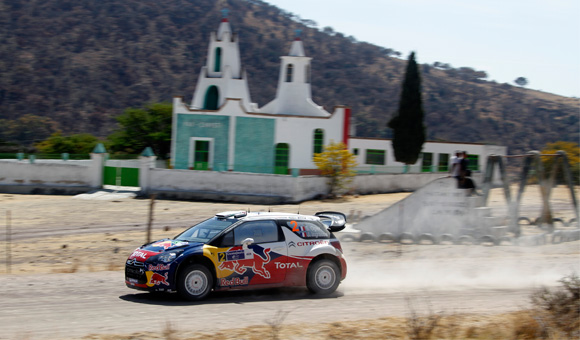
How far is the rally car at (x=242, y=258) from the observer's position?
11.5 metres

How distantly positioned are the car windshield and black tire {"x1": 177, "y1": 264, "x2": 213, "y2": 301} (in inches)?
25.0

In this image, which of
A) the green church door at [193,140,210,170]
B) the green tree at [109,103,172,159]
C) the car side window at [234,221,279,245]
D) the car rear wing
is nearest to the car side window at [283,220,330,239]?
the car side window at [234,221,279,245]

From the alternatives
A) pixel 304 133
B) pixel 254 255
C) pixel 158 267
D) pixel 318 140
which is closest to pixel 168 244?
pixel 158 267

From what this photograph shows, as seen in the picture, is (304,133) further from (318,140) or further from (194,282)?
(194,282)

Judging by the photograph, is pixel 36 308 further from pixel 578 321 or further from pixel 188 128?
pixel 188 128

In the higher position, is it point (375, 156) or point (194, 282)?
point (375, 156)

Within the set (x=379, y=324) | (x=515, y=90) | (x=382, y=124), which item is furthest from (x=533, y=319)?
(x=515, y=90)

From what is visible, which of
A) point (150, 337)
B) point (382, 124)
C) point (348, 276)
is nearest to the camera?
point (150, 337)

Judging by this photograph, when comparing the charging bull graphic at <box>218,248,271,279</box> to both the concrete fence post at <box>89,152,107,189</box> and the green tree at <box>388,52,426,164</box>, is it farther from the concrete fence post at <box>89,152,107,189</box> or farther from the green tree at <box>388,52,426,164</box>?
the green tree at <box>388,52,426,164</box>

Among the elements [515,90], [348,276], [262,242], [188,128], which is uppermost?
[515,90]

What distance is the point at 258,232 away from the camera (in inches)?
488

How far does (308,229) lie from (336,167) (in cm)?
2843

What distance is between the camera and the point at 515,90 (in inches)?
4737

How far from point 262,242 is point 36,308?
415 centimetres
